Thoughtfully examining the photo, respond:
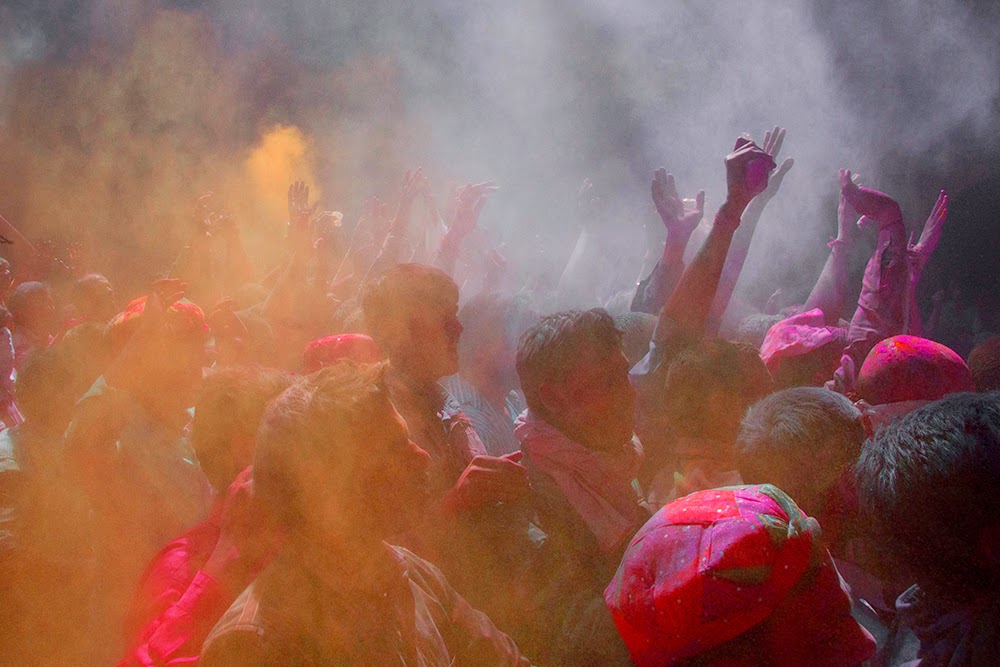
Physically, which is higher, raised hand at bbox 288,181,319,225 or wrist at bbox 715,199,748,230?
raised hand at bbox 288,181,319,225

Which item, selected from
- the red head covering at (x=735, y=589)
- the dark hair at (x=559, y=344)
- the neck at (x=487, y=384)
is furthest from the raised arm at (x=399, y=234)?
the red head covering at (x=735, y=589)

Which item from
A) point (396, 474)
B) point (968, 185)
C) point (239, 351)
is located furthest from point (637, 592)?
point (968, 185)

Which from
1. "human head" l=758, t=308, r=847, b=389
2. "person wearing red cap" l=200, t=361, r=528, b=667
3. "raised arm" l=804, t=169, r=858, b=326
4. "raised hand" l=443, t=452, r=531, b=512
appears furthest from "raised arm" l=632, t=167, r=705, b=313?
"person wearing red cap" l=200, t=361, r=528, b=667

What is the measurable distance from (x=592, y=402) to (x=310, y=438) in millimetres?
897

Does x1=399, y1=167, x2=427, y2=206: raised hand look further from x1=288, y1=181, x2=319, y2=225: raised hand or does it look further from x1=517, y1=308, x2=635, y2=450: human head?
x1=517, y1=308, x2=635, y2=450: human head

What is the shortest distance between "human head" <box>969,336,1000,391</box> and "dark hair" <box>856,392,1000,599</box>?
1508 millimetres

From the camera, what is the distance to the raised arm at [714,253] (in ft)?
6.90

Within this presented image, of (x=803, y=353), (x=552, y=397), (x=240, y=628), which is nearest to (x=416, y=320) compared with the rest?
(x=552, y=397)

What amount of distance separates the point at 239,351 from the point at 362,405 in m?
2.27

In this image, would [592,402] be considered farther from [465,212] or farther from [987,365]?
[465,212]

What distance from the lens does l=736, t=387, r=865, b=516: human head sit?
5.33 ft

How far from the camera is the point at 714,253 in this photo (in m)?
2.10

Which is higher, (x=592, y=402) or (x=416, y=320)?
(x=416, y=320)

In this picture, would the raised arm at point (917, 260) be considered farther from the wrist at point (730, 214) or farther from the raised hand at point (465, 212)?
the raised hand at point (465, 212)
